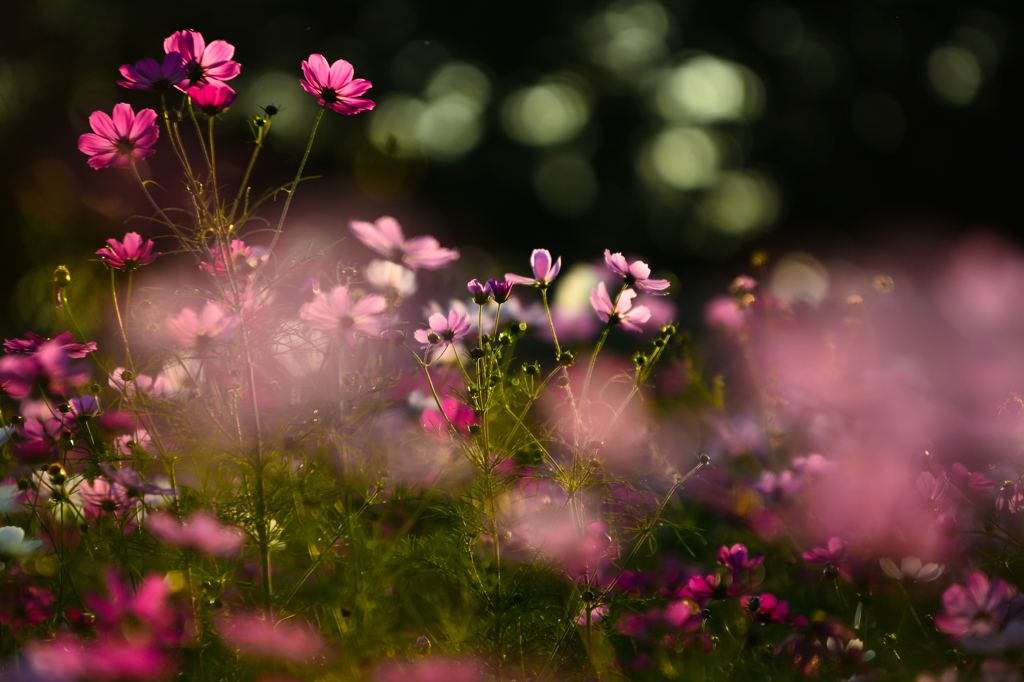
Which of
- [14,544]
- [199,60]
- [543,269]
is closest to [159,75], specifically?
[199,60]

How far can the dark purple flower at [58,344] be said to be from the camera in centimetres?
102

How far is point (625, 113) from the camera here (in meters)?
10.8

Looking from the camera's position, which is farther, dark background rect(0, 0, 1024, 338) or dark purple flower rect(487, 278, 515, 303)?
dark background rect(0, 0, 1024, 338)

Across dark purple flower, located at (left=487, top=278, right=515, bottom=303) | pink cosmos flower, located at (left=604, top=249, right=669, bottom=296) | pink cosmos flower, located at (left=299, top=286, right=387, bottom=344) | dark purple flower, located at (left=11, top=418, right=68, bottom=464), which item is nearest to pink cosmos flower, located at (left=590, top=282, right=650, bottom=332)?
pink cosmos flower, located at (left=604, top=249, right=669, bottom=296)

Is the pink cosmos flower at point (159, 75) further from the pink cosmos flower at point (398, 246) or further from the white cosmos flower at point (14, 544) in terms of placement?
the white cosmos flower at point (14, 544)

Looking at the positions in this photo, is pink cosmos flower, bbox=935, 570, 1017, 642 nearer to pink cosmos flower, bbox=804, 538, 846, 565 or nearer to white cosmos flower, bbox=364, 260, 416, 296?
pink cosmos flower, bbox=804, 538, 846, 565

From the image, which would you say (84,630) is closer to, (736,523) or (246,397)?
(246,397)

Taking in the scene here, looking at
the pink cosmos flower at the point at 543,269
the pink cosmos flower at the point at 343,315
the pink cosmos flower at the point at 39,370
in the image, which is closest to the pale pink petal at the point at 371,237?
the pink cosmos flower at the point at 343,315

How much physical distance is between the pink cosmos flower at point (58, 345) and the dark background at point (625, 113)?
11.3ft

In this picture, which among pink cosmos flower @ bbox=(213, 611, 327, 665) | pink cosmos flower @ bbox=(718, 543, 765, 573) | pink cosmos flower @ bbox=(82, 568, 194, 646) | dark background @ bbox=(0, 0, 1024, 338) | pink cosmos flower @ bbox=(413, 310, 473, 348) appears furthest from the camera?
dark background @ bbox=(0, 0, 1024, 338)

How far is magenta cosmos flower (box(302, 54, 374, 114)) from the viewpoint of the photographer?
3.23 ft

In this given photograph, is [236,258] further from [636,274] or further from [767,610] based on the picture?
[767,610]

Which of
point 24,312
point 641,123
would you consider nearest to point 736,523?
point 24,312

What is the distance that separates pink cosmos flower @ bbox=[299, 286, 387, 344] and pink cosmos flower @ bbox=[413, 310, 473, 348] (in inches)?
2.9
